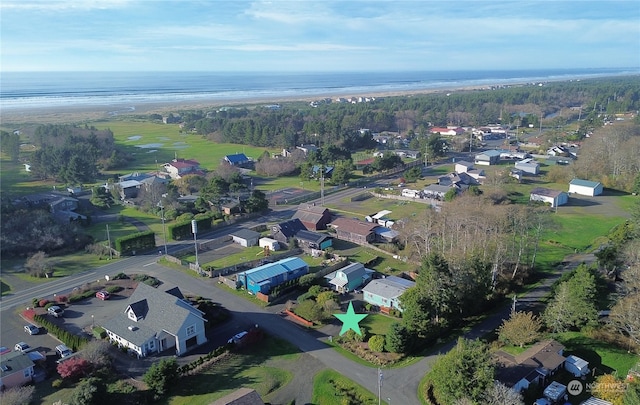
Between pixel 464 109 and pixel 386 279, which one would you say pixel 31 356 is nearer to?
pixel 386 279

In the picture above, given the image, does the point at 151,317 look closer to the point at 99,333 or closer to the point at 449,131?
the point at 99,333

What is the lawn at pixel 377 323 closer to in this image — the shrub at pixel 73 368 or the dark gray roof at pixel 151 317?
the dark gray roof at pixel 151 317

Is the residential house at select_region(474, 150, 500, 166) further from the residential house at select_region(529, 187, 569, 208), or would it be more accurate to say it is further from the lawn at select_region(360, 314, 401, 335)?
the lawn at select_region(360, 314, 401, 335)

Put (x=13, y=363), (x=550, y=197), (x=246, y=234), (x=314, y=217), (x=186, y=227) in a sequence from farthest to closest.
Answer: (x=550, y=197) < (x=314, y=217) < (x=186, y=227) < (x=246, y=234) < (x=13, y=363)

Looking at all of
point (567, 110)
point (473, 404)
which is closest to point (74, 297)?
point (473, 404)

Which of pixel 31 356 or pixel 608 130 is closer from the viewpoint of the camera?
pixel 31 356

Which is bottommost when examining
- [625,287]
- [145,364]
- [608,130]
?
[145,364]

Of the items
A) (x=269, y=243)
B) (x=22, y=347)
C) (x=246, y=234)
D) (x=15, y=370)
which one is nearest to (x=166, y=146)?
(x=246, y=234)

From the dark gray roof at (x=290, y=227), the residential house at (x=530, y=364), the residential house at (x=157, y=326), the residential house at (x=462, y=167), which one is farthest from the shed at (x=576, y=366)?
the residential house at (x=462, y=167)
